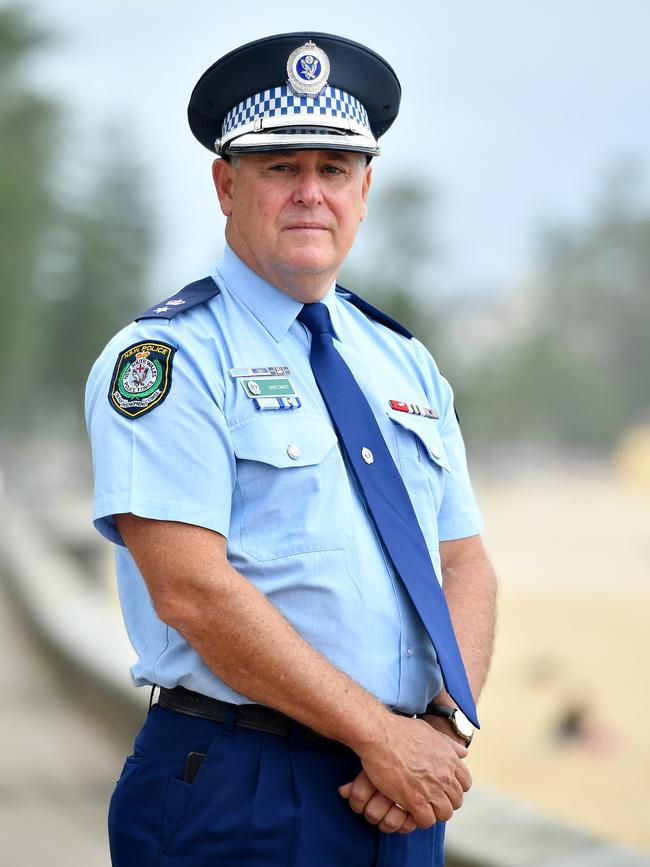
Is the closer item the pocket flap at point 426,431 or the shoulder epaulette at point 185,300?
the shoulder epaulette at point 185,300

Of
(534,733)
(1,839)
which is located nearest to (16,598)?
(534,733)

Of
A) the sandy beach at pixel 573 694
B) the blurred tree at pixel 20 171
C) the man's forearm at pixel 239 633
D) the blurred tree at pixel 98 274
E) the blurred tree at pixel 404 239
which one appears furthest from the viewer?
the blurred tree at pixel 404 239

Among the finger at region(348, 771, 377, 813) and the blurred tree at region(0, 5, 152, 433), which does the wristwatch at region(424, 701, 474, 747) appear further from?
the blurred tree at region(0, 5, 152, 433)

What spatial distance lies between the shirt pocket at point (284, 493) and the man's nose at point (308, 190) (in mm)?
381

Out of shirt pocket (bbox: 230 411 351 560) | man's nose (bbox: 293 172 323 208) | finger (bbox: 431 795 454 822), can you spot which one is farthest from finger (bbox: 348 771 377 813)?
man's nose (bbox: 293 172 323 208)

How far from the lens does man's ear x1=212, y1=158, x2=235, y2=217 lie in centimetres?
221

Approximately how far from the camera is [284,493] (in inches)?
78.7

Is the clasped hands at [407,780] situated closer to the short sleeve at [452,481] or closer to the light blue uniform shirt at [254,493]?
the light blue uniform shirt at [254,493]

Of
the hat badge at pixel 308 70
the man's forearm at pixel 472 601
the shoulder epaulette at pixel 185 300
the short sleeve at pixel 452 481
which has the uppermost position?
the hat badge at pixel 308 70

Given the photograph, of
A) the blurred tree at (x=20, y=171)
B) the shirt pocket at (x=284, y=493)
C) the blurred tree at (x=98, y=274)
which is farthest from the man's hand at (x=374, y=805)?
the blurred tree at (x=98, y=274)

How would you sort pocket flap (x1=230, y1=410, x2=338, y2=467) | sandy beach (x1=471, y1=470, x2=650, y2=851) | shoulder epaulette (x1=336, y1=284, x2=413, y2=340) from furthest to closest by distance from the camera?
sandy beach (x1=471, y1=470, x2=650, y2=851) < shoulder epaulette (x1=336, y1=284, x2=413, y2=340) < pocket flap (x1=230, y1=410, x2=338, y2=467)

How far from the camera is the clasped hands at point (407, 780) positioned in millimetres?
1935

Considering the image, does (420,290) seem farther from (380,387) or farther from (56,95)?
(380,387)

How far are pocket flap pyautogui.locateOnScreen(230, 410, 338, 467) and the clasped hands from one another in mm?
463
